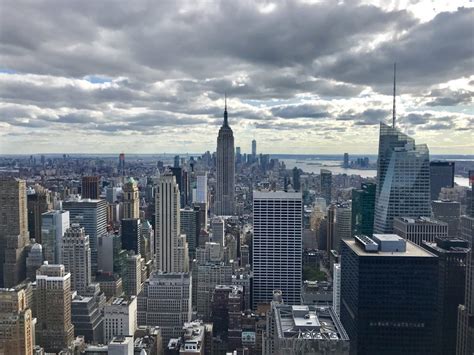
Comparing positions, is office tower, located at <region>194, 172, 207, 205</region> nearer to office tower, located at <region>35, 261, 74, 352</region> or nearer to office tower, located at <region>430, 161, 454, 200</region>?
office tower, located at <region>430, 161, 454, 200</region>

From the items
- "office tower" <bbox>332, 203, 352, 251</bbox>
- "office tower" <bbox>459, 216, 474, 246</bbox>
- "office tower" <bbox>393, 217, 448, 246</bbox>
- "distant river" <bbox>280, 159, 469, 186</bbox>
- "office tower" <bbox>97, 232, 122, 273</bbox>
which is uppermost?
"distant river" <bbox>280, 159, 469, 186</bbox>

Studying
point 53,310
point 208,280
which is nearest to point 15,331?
point 53,310

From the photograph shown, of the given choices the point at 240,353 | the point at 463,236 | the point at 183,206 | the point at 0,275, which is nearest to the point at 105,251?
the point at 0,275

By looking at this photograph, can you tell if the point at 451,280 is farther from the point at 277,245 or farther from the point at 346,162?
the point at 346,162

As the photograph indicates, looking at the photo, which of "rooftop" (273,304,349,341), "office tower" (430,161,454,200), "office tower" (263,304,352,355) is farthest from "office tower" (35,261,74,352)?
"office tower" (430,161,454,200)

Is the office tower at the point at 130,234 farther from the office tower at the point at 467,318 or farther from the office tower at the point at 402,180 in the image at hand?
the office tower at the point at 467,318
